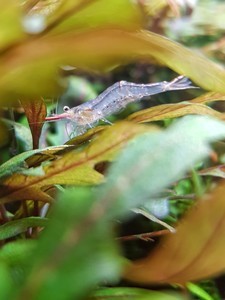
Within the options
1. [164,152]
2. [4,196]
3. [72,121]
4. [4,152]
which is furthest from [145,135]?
[4,152]

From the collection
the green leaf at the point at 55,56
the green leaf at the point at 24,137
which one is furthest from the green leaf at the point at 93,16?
the green leaf at the point at 24,137

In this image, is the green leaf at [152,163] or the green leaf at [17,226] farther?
the green leaf at [17,226]

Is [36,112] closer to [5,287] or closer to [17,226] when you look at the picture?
[17,226]

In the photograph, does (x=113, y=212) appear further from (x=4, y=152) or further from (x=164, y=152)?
(x=4, y=152)

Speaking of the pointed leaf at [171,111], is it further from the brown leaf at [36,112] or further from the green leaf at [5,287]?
the green leaf at [5,287]

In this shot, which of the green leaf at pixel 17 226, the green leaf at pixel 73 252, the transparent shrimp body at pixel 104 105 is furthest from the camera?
the transparent shrimp body at pixel 104 105

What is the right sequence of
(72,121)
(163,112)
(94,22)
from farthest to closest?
(72,121)
(163,112)
(94,22)

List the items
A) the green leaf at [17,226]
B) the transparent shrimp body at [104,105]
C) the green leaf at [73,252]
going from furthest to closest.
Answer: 1. the transparent shrimp body at [104,105]
2. the green leaf at [17,226]
3. the green leaf at [73,252]
